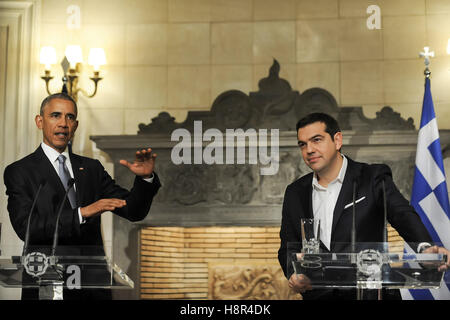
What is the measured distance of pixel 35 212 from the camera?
3.58 metres

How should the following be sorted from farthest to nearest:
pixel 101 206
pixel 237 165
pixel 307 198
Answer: pixel 237 165, pixel 307 198, pixel 101 206

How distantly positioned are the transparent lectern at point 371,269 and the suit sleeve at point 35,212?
113cm

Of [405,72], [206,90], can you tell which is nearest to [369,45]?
[405,72]

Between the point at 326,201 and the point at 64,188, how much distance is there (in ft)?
4.27

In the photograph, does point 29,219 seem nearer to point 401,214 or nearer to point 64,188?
point 64,188

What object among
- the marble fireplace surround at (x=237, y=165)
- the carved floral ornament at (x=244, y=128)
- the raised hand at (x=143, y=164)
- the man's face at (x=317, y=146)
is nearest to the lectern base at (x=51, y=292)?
the raised hand at (x=143, y=164)

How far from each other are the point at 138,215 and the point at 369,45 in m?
2.43

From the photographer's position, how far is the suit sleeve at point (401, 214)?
3365 mm

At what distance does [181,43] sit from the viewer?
5.41 meters

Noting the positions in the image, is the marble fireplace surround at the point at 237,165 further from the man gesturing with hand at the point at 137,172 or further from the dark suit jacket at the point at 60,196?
the man gesturing with hand at the point at 137,172

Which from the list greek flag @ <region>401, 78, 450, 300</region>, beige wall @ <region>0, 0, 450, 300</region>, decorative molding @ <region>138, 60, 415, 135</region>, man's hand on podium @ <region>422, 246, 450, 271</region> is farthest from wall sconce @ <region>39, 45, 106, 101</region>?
man's hand on podium @ <region>422, 246, 450, 271</region>

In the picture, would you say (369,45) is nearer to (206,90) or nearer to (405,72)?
(405,72)

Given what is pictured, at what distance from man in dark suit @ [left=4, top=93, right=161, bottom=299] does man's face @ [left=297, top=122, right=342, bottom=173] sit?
2.48ft

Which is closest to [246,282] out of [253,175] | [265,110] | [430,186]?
[253,175]
